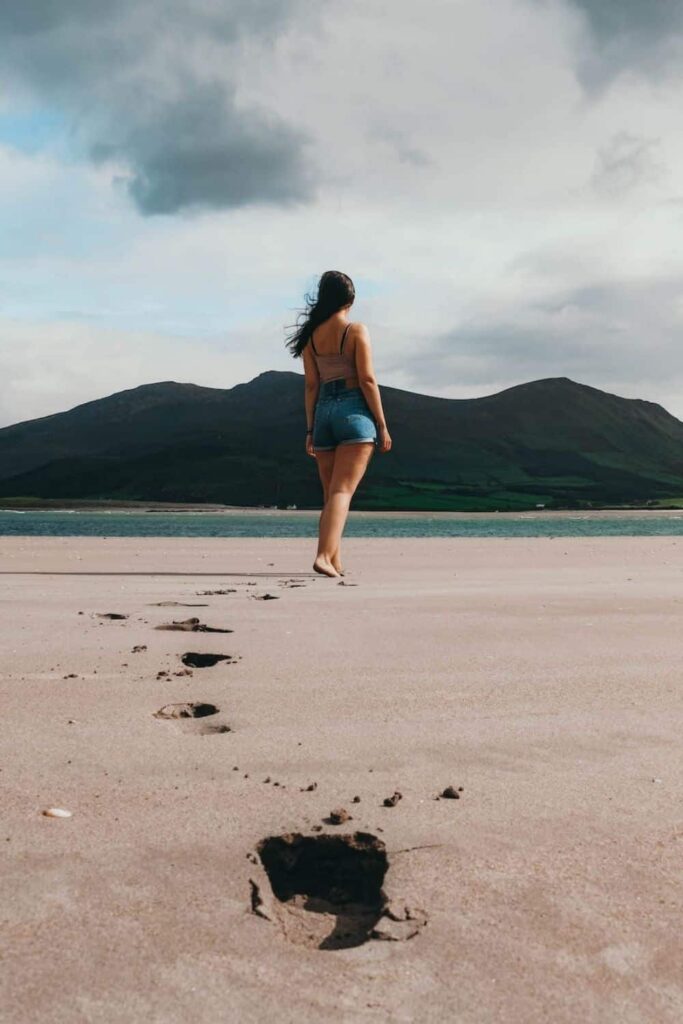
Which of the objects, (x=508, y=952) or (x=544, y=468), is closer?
(x=508, y=952)

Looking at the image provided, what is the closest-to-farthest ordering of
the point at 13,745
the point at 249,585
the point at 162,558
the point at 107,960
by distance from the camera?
the point at 107,960 → the point at 13,745 → the point at 249,585 → the point at 162,558

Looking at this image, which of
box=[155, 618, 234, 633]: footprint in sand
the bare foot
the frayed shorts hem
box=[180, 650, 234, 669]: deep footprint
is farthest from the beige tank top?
box=[180, 650, 234, 669]: deep footprint

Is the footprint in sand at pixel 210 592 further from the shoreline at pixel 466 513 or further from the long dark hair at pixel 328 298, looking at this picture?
the shoreline at pixel 466 513

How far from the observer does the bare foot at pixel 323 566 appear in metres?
9.09

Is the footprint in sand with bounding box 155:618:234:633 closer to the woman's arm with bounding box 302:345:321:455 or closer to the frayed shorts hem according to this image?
the frayed shorts hem

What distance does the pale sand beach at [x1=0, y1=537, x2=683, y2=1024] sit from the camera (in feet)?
4.99

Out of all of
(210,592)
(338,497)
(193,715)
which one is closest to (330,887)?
(193,715)

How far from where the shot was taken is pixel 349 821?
219cm

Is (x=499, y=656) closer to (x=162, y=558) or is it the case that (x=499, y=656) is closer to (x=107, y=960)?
(x=107, y=960)

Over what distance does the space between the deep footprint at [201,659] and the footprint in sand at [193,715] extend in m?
0.85

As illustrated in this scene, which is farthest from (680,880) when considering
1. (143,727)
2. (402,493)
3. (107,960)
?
(402,493)

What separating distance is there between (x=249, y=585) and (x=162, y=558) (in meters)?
4.63

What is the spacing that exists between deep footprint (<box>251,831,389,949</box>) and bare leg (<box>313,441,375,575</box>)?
6.99 m

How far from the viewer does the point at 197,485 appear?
495 ft
